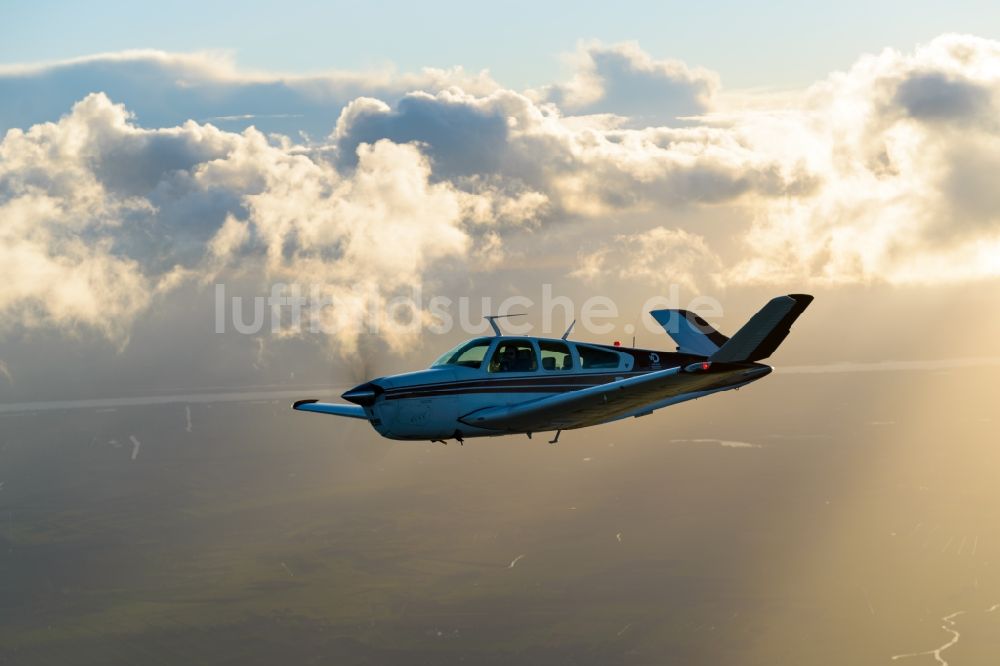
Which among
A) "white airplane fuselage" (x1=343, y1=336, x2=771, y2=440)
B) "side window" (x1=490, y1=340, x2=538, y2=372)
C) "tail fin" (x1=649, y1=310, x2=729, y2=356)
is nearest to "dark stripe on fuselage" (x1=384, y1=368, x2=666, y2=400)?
"white airplane fuselage" (x1=343, y1=336, x2=771, y2=440)

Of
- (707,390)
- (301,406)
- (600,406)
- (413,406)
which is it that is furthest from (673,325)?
(301,406)

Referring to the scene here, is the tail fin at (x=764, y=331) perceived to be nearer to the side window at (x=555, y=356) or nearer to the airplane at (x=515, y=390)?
the airplane at (x=515, y=390)

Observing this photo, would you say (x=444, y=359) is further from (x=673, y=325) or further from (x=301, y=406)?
(x=673, y=325)

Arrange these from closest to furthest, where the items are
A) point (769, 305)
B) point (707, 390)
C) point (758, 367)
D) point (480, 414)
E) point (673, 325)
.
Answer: point (769, 305), point (758, 367), point (480, 414), point (707, 390), point (673, 325)

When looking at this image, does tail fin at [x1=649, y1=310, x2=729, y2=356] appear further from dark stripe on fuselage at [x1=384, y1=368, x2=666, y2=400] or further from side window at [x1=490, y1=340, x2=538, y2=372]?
side window at [x1=490, y1=340, x2=538, y2=372]

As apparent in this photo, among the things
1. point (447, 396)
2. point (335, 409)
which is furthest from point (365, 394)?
point (335, 409)

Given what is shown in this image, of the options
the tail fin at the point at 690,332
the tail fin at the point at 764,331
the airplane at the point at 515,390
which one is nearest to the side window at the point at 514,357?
the airplane at the point at 515,390

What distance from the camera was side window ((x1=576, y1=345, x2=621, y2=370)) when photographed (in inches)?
1215

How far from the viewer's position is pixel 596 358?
102ft

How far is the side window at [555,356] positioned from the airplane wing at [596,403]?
1475 mm

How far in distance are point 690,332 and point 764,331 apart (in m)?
12.6

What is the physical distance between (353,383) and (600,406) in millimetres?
9104

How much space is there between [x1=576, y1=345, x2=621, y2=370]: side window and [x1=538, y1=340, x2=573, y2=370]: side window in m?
0.53

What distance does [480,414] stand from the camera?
28.9 meters
